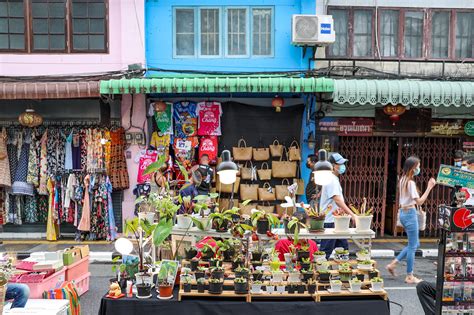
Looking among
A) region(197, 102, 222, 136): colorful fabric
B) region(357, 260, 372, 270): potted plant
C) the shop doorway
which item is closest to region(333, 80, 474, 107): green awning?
the shop doorway

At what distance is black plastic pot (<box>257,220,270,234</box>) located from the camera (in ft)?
18.6

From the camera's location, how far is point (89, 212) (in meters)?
10.8

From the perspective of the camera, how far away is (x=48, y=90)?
10.2m

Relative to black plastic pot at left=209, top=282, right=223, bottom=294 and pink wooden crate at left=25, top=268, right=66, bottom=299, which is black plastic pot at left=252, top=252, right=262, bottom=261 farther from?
pink wooden crate at left=25, top=268, right=66, bottom=299

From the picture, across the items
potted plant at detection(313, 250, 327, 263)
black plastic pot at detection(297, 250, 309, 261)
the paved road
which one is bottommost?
the paved road

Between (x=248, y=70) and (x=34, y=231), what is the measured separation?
659cm

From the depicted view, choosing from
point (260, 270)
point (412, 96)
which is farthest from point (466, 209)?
point (412, 96)

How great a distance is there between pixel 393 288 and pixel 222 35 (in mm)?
6917

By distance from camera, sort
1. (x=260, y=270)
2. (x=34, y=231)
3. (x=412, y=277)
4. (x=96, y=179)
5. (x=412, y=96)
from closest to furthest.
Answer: (x=260, y=270)
(x=412, y=277)
(x=412, y=96)
(x=96, y=179)
(x=34, y=231)

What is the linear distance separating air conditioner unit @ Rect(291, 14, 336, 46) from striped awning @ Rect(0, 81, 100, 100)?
15.4 ft

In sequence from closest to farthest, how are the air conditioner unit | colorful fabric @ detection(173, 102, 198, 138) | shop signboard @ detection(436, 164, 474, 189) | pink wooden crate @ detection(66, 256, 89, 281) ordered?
1. shop signboard @ detection(436, 164, 474, 189)
2. pink wooden crate @ detection(66, 256, 89, 281)
3. the air conditioner unit
4. colorful fabric @ detection(173, 102, 198, 138)

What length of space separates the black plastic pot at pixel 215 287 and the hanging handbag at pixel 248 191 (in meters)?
6.18

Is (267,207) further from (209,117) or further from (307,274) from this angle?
(307,274)

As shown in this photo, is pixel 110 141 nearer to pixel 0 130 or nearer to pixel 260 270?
pixel 0 130
